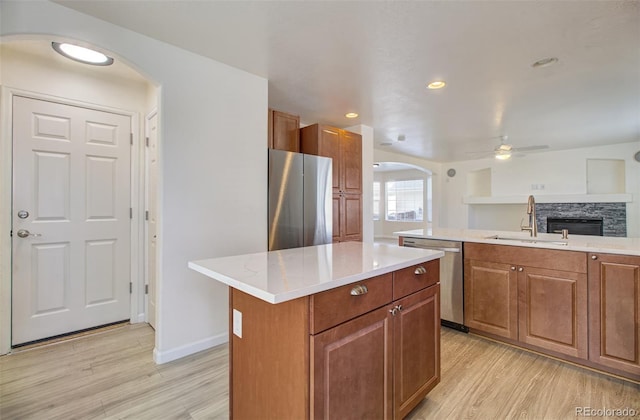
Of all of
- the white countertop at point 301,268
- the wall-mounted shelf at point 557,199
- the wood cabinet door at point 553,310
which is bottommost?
the wood cabinet door at point 553,310

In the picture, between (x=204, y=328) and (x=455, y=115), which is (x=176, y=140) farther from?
(x=455, y=115)


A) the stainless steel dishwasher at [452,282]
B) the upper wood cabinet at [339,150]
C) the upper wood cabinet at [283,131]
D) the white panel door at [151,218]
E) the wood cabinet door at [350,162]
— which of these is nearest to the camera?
the stainless steel dishwasher at [452,282]

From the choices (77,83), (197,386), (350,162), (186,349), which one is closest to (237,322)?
(197,386)

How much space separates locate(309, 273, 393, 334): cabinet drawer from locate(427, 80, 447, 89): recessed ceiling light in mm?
2282

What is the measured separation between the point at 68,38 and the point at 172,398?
2311 mm

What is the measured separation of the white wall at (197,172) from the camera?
2199 mm

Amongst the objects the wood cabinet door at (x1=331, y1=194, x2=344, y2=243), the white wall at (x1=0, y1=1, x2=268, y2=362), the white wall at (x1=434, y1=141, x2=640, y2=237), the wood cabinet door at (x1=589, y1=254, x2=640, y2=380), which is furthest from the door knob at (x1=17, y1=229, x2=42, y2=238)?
the white wall at (x1=434, y1=141, x2=640, y2=237)

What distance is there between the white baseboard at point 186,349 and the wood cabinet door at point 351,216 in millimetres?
1982

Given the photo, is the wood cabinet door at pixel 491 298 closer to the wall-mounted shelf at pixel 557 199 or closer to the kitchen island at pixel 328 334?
the kitchen island at pixel 328 334

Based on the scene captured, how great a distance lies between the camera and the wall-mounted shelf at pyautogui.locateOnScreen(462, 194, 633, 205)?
585cm

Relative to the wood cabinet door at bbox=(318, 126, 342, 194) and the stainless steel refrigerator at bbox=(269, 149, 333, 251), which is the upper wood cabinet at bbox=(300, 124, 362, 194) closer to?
the wood cabinet door at bbox=(318, 126, 342, 194)

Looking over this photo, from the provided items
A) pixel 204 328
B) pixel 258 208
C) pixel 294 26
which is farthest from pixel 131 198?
pixel 294 26

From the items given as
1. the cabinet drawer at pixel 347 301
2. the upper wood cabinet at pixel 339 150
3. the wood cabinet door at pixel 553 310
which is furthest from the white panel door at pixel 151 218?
the wood cabinet door at pixel 553 310

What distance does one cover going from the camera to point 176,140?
7.43 feet
